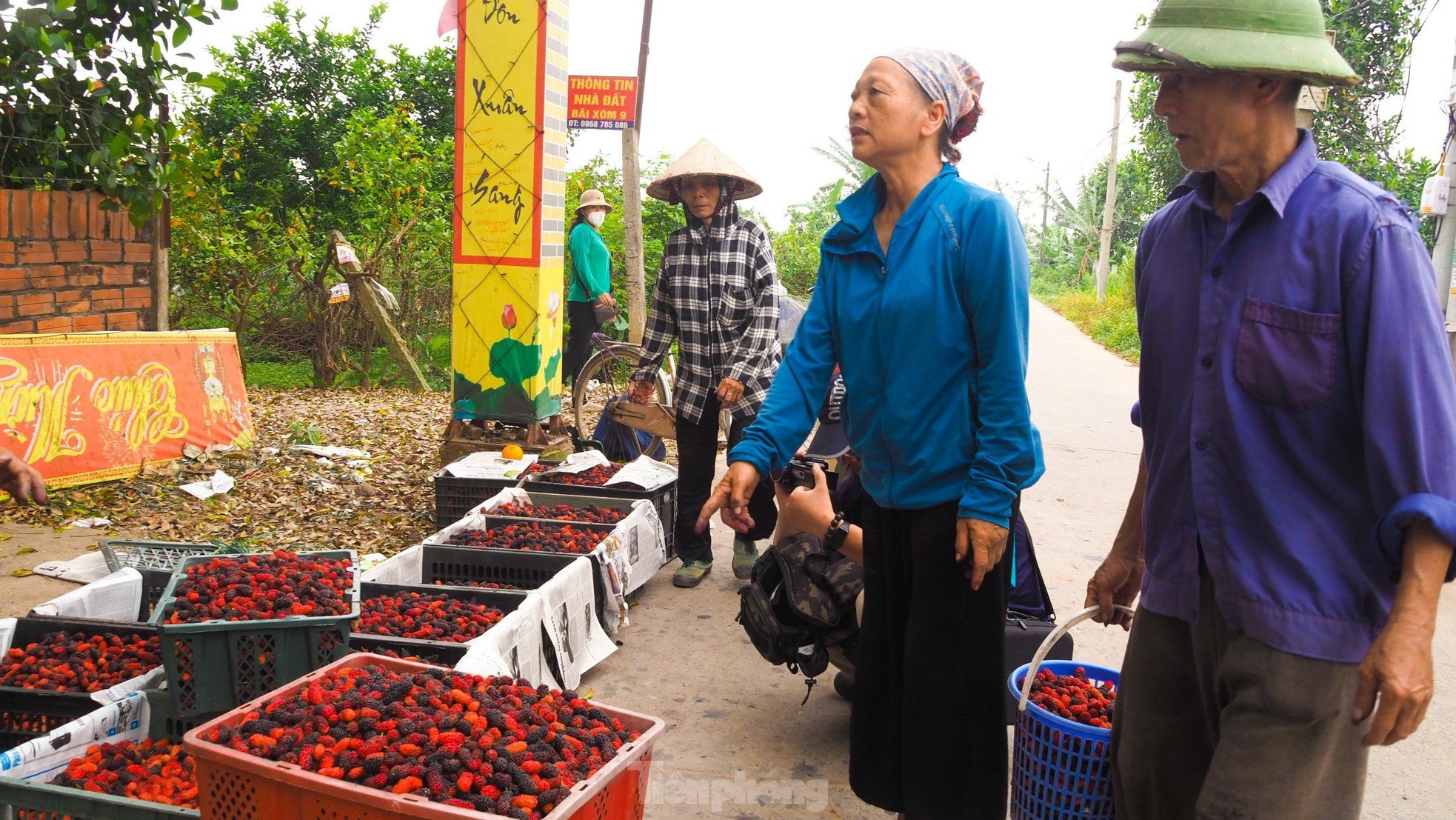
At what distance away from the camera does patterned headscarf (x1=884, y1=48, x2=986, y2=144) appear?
2877 millimetres

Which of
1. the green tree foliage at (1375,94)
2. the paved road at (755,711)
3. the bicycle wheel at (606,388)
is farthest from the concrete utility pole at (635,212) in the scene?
the green tree foliage at (1375,94)

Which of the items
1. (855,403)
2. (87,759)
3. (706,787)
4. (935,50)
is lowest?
(706,787)

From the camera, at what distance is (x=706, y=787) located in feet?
12.1

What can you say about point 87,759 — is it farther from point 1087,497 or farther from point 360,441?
point 1087,497

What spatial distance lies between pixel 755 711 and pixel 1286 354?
9.13 feet

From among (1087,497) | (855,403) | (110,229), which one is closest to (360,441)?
(110,229)

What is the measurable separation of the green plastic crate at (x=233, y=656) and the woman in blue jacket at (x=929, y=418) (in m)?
1.34

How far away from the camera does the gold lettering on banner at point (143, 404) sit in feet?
22.8

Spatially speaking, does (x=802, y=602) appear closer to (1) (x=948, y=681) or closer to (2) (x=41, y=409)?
(1) (x=948, y=681)

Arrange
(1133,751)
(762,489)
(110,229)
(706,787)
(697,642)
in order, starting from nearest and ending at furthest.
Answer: (1133,751) < (706,787) < (697,642) < (762,489) < (110,229)

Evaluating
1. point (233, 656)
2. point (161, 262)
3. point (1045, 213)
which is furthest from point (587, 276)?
point (1045, 213)

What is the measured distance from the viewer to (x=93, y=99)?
684 cm

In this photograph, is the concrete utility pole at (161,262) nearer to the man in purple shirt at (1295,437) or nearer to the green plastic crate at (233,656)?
the green plastic crate at (233,656)

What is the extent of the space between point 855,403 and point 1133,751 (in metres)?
1.11
